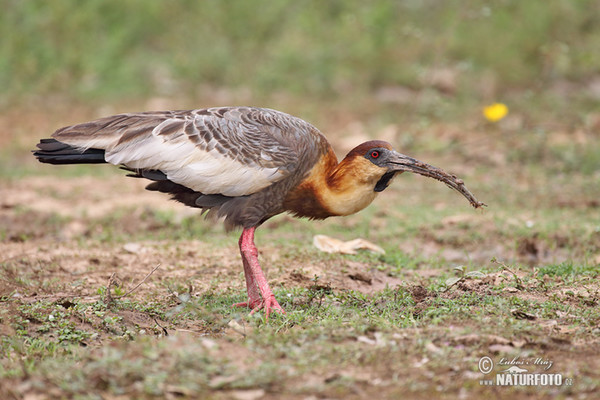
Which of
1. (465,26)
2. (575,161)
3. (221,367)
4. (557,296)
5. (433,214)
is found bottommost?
(221,367)

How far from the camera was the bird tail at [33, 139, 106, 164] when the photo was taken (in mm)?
5258

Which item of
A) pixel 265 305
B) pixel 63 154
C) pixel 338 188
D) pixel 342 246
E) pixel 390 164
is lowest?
pixel 265 305

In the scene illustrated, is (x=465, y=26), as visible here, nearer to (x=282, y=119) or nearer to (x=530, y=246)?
(x=530, y=246)

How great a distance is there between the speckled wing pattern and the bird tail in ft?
0.16

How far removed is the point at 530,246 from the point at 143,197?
15.0 ft

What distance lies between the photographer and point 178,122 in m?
5.36

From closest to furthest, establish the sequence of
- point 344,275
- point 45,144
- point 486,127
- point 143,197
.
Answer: point 45,144
point 344,275
point 143,197
point 486,127

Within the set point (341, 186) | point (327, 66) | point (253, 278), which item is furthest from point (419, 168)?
point (327, 66)

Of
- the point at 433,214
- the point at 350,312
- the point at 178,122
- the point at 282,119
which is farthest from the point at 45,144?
the point at 433,214

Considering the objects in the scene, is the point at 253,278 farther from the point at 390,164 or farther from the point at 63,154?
the point at 63,154

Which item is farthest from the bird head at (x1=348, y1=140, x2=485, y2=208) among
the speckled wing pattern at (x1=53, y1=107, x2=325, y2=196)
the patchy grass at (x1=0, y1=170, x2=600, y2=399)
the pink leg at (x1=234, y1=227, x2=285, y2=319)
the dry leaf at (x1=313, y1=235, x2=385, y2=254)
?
the dry leaf at (x1=313, y1=235, x2=385, y2=254)

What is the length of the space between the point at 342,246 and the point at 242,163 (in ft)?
6.34

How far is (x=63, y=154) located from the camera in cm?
527

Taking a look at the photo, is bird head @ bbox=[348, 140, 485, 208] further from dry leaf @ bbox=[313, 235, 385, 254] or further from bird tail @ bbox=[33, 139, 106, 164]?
bird tail @ bbox=[33, 139, 106, 164]
